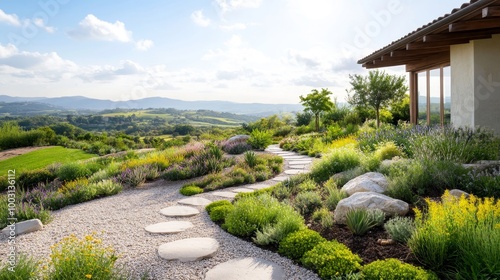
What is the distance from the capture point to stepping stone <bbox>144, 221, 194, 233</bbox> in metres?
4.41

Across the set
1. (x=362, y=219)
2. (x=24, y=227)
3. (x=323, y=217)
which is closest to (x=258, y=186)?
(x=323, y=217)

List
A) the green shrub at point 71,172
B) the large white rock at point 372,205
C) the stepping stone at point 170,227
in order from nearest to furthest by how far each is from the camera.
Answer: the large white rock at point 372,205 → the stepping stone at point 170,227 → the green shrub at point 71,172

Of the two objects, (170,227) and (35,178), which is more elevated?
(170,227)

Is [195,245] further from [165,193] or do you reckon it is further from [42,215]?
[165,193]

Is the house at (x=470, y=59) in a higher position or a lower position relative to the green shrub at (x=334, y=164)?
higher

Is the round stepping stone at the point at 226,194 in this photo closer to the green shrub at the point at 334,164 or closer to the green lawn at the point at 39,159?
the green shrub at the point at 334,164

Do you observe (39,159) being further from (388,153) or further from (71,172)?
(388,153)

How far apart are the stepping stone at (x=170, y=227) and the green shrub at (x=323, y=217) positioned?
1638 millimetres

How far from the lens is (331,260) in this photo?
300 centimetres

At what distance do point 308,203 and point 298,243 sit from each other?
4.89 ft

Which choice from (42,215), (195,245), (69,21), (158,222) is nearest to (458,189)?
(195,245)

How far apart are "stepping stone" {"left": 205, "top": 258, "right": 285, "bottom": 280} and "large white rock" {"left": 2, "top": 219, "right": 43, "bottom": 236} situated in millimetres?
2888

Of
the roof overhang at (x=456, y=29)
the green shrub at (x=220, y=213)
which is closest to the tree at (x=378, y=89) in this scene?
the roof overhang at (x=456, y=29)

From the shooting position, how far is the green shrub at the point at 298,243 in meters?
3.38
